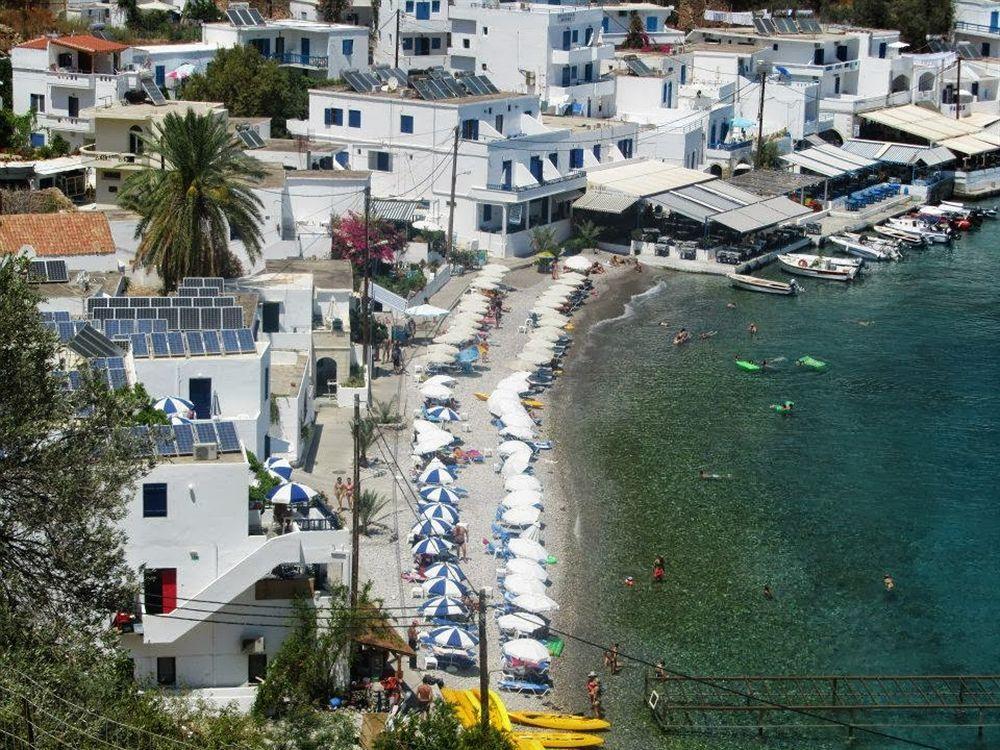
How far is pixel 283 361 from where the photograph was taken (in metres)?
56.6

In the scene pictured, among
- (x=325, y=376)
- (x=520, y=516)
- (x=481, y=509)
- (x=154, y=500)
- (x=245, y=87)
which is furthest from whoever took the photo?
(x=245, y=87)

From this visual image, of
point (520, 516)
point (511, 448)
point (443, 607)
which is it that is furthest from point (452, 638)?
point (511, 448)

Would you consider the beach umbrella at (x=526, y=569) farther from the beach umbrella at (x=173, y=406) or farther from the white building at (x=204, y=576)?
the beach umbrella at (x=173, y=406)

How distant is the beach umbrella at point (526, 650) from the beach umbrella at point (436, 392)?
1892 centimetres

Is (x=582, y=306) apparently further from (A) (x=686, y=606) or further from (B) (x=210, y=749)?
(B) (x=210, y=749)

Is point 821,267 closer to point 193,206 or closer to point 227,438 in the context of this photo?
point 193,206

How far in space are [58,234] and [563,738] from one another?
27.6 metres

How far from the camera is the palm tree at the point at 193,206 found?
5716 cm

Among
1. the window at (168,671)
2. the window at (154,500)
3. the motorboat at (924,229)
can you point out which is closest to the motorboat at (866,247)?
the motorboat at (924,229)

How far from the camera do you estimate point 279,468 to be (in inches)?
1842

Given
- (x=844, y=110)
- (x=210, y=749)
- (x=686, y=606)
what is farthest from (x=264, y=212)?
(x=844, y=110)

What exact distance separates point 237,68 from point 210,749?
6375 cm

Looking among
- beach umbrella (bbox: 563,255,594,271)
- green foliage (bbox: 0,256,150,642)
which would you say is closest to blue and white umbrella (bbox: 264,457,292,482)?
green foliage (bbox: 0,256,150,642)

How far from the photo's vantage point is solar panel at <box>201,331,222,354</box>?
153 feet
